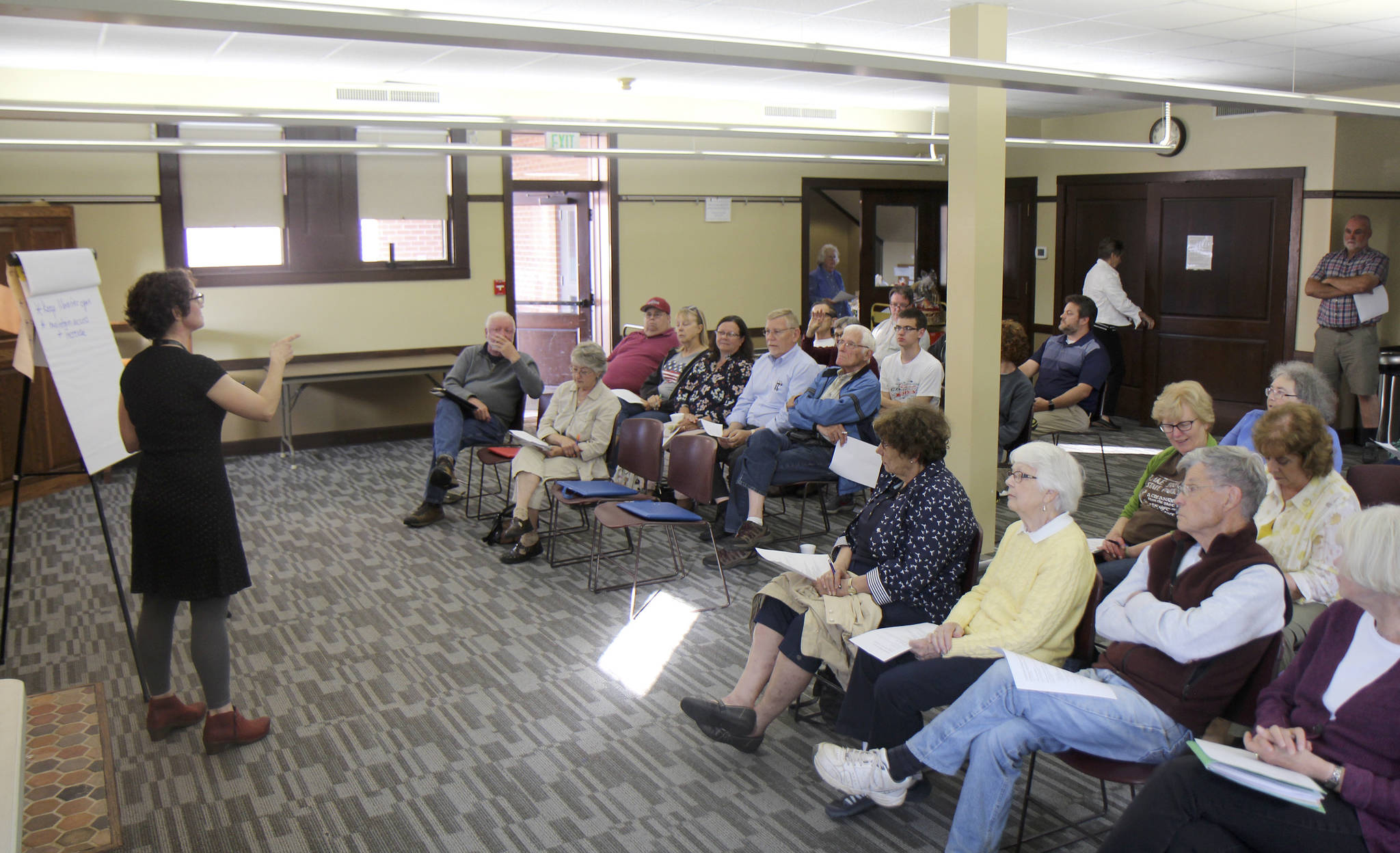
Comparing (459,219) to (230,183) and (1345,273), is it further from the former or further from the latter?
(1345,273)

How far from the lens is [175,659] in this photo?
4.51 meters

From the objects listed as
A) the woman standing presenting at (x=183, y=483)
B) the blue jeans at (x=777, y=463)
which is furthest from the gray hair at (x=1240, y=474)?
the blue jeans at (x=777, y=463)

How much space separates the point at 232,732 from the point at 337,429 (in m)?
5.83

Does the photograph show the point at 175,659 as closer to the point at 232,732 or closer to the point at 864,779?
the point at 232,732

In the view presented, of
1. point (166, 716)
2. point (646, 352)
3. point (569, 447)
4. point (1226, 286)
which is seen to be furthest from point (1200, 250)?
point (166, 716)

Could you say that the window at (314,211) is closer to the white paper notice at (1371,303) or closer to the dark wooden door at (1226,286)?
the dark wooden door at (1226,286)

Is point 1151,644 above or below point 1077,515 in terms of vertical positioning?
above

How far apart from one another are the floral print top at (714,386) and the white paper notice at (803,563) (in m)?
2.94

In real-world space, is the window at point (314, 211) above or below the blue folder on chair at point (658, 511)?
above

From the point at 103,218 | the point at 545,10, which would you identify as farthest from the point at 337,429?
the point at 545,10

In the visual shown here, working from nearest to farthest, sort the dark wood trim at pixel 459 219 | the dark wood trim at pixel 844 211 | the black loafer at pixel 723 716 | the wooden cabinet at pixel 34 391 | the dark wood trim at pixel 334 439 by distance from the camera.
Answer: the black loafer at pixel 723 716
the wooden cabinet at pixel 34 391
the dark wood trim at pixel 334 439
the dark wood trim at pixel 459 219
the dark wood trim at pixel 844 211

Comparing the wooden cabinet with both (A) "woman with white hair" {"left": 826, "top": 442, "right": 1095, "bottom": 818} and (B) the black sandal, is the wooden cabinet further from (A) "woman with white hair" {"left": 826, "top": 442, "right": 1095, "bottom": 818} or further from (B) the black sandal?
(A) "woman with white hair" {"left": 826, "top": 442, "right": 1095, "bottom": 818}

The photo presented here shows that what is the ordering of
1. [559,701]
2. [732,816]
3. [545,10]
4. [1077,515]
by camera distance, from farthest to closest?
[1077,515]
[545,10]
[559,701]
[732,816]

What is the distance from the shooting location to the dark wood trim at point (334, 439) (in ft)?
28.9
